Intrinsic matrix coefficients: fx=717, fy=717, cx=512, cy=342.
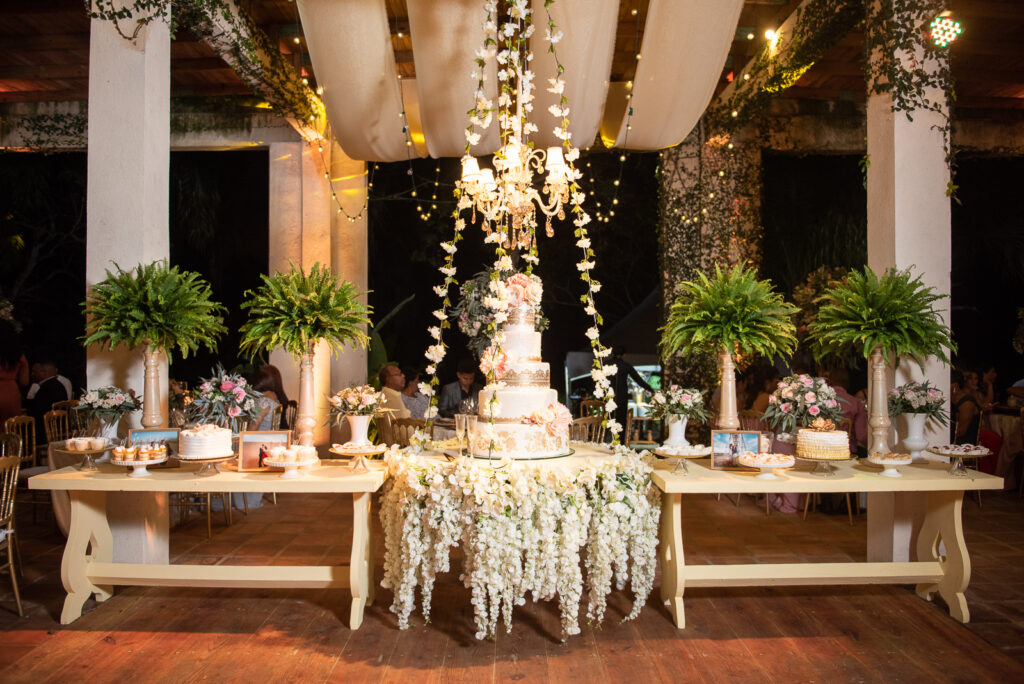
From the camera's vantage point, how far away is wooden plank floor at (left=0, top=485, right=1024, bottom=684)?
337cm

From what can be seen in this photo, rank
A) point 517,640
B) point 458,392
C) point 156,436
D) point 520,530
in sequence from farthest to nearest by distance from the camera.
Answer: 1. point 458,392
2. point 156,436
3. point 517,640
4. point 520,530

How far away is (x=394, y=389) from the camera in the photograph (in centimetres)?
691

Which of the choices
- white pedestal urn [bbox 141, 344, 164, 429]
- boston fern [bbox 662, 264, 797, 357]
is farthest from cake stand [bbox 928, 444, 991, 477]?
white pedestal urn [bbox 141, 344, 164, 429]

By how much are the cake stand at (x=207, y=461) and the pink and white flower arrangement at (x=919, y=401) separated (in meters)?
4.07

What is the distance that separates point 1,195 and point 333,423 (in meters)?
10.5

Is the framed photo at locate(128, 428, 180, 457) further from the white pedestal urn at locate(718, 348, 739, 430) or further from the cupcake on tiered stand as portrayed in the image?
the white pedestal urn at locate(718, 348, 739, 430)

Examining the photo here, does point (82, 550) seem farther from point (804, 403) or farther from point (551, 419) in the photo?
point (804, 403)

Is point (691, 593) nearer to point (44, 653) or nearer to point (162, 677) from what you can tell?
point (162, 677)

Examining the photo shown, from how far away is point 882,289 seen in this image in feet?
14.1

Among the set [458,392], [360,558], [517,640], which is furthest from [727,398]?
[458,392]

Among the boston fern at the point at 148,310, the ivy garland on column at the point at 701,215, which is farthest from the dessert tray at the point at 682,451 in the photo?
the ivy garland on column at the point at 701,215

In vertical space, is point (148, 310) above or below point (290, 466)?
above

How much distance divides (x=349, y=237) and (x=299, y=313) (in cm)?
503

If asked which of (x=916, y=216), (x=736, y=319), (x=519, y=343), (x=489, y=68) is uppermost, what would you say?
(x=489, y=68)
